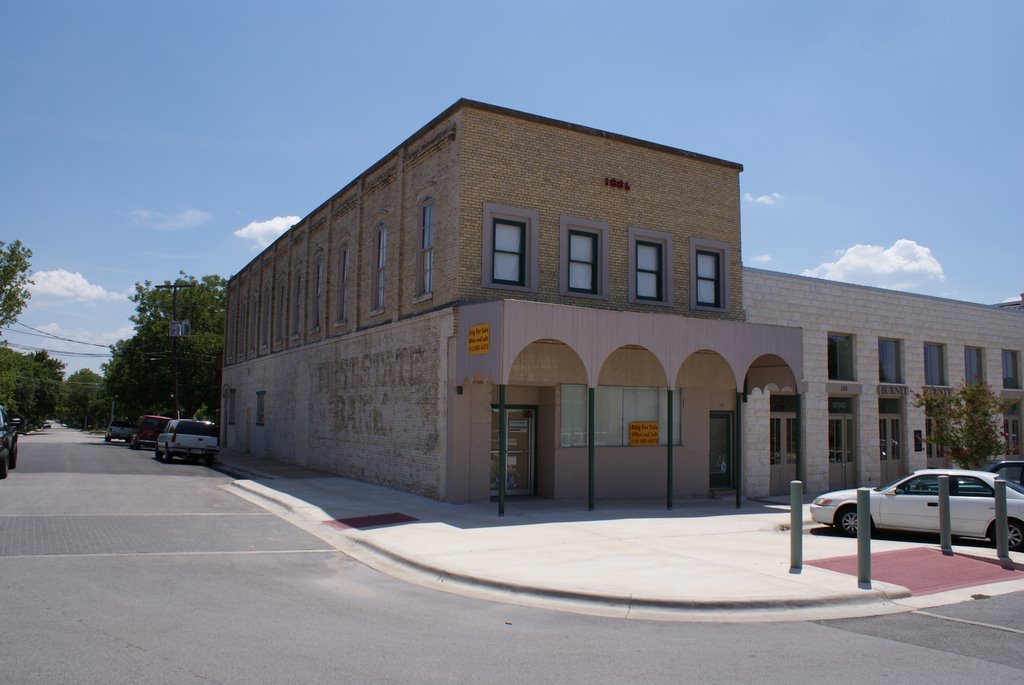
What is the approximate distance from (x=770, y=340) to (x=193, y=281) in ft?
190

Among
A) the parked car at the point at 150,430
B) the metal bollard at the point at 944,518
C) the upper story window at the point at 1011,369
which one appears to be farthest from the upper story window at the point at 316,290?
the upper story window at the point at 1011,369

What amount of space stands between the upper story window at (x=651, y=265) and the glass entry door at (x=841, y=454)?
747 cm

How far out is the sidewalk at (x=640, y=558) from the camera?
8.89 meters

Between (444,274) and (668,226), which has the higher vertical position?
(668,226)

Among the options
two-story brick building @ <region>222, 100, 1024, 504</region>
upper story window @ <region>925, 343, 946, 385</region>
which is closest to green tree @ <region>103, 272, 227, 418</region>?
two-story brick building @ <region>222, 100, 1024, 504</region>

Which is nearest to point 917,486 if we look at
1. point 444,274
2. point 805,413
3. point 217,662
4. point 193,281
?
point 805,413

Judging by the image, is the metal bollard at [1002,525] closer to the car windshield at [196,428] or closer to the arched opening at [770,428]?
the arched opening at [770,428]

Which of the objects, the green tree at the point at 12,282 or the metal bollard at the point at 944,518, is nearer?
the metal bollard at the point at 944,518

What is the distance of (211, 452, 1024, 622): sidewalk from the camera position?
8891 mm

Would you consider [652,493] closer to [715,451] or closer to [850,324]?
[715,451]

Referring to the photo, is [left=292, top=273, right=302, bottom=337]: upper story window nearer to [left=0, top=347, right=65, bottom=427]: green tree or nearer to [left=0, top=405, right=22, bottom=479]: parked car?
[left=0, top=405, right=22, bottom=479]: parked car

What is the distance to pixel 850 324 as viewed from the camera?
24.3m

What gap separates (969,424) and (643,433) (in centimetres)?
883

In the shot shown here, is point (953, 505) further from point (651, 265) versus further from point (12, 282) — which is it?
point (12, 282)
